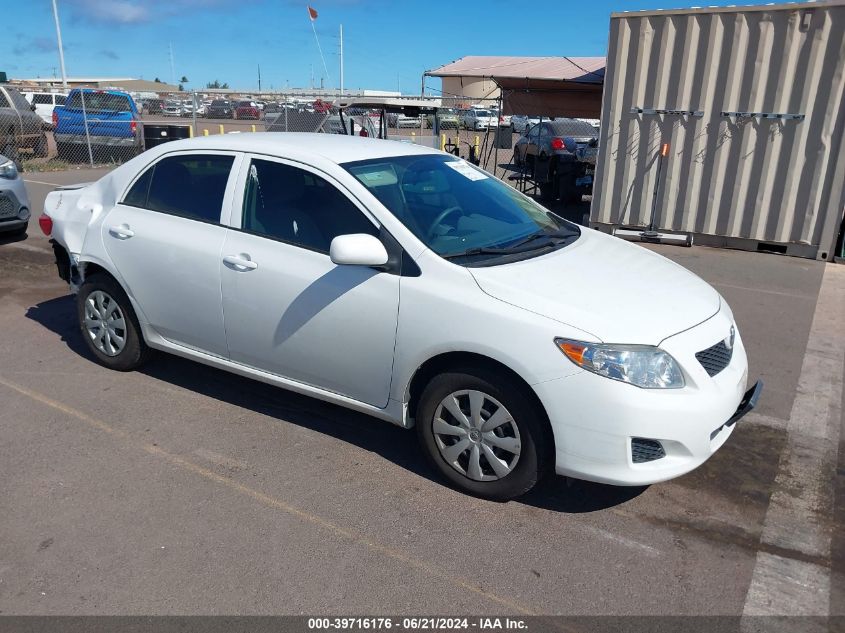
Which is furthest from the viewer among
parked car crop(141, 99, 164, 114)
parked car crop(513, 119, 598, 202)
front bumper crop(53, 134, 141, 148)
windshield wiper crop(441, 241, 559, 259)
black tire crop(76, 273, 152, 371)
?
parked car crop(141, 99, 164, 114)

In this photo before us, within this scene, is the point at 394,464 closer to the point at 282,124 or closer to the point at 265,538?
the point at 265,538

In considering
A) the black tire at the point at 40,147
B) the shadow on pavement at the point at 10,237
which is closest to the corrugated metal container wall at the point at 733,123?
the shadow on pavement at the point at 10,237

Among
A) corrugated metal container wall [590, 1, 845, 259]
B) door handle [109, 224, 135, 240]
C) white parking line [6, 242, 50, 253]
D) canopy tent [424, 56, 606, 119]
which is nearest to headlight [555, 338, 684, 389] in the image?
door handle [109, 224, 135, 240]

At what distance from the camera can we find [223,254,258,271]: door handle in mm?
3973

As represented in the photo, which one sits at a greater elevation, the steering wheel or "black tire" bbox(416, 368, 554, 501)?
the steering wheel

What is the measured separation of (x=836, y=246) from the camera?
927 centimetres

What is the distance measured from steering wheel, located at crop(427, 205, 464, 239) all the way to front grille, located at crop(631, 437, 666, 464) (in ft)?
4.79

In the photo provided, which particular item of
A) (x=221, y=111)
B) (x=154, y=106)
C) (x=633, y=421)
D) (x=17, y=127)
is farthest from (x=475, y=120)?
(x=633, y=421)

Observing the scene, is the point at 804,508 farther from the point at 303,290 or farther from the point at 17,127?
the point at 17,127

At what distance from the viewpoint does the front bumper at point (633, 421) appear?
304cm

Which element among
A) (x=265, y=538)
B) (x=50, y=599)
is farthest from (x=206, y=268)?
(x=50, y=599)

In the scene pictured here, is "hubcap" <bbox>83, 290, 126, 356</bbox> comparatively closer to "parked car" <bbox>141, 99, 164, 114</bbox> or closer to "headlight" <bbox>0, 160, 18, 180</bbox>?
"headlight" <bbox>0, 160, 18, 180</bbox>

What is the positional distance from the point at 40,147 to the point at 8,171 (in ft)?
39.3

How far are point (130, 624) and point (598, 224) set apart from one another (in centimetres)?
933
